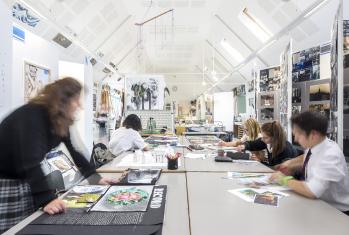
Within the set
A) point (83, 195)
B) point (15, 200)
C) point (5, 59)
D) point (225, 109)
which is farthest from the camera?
point (225, 109)

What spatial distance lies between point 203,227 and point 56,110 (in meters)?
0.99

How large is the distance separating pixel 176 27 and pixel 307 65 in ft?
15.7

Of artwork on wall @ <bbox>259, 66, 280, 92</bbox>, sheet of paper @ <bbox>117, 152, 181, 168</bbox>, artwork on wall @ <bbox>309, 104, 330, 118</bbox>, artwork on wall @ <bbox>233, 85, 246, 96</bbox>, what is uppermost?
artwork on wall @ <bbox>233, 85, 246, 96</bbox>

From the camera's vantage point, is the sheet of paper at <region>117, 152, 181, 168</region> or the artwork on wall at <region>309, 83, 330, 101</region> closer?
the sheet of paper at <region>117, 152, 181, 168</region>

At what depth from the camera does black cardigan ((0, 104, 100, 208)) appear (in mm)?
1493

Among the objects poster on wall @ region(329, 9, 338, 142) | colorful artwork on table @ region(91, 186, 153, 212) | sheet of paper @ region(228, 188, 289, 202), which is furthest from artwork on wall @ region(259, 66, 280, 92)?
colorful artwork on table @ region(91, 186, 153, 212)

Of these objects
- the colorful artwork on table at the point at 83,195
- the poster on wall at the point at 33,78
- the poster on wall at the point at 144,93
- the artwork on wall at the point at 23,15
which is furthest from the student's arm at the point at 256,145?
the artwork on wall at the point at 23,15

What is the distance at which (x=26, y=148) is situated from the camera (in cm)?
148

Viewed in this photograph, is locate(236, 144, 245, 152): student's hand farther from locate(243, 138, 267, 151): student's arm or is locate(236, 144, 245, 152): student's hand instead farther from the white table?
the white table

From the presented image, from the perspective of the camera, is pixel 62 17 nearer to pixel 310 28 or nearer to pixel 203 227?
pixel 310 28

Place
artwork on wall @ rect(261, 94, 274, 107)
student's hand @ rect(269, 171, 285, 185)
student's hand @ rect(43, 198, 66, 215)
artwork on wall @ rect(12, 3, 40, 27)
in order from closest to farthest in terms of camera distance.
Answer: student's hand @ rect(43, 198, 66, 215) < student's hand @ rect(269, 171, 285, 185) < artwork on wall @ rect(12, 3, 40, 27) < artwork on wall @ rect(261, 94, 274, 107)

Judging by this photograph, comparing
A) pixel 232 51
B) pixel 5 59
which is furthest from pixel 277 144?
pixel 232 51

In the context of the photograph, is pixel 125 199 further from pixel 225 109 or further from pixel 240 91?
pixel 240 91

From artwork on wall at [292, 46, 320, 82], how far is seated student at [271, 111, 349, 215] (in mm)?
3390
